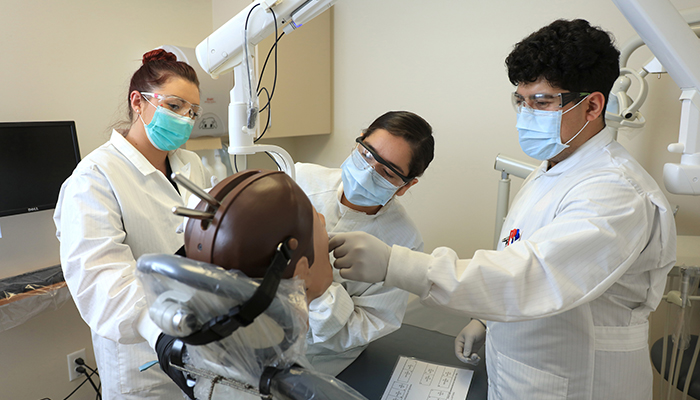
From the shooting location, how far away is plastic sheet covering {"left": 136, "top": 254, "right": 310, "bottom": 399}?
0.48 metres

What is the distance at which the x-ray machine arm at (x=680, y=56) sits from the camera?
88cm

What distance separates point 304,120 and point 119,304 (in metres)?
1.87

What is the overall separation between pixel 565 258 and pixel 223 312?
653 mm

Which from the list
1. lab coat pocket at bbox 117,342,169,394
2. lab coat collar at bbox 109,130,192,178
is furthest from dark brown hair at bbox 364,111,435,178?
lab coat pocket at bbox 117,342,169,394

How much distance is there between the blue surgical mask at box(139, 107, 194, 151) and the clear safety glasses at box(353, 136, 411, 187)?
1.82 ft

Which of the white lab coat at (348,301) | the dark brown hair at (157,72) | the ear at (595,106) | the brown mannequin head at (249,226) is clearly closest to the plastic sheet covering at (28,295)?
the dark brown hair at (157,72)

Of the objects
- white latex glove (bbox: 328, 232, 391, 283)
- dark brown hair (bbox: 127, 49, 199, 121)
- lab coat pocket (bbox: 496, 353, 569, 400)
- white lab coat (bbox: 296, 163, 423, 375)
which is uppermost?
dark brown hair (bbox: 127, 49, 199, 121)

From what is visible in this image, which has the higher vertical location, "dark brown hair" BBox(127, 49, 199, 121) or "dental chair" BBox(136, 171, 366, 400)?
"dark brown hair" BBox(127, 49, 199, 121)

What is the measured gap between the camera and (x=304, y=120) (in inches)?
103

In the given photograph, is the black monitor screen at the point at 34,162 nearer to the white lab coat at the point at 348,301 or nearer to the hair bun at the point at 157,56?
the hair bun at the point at 157,56

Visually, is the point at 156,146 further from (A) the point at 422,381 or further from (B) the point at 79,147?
(A) the point at 422,381

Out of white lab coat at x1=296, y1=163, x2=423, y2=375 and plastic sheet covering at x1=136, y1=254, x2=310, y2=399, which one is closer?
plastic sheet covering at x1=136, y1=254, x2=310, y2=399

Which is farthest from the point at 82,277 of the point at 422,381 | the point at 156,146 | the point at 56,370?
the point at 56,370

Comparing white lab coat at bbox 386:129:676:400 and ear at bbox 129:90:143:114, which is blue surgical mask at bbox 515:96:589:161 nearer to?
white lab coat at bbox 386:129:676:400
